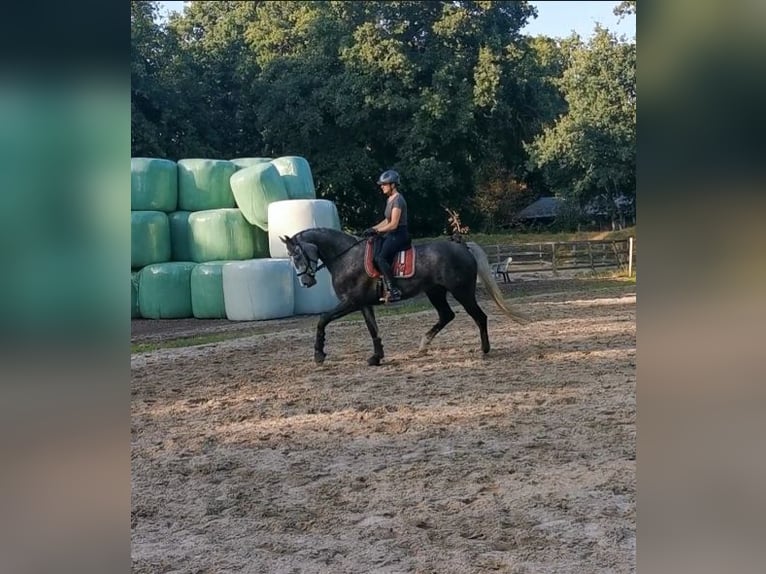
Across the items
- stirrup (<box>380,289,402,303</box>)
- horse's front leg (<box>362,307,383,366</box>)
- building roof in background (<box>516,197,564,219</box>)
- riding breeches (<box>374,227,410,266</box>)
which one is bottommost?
horse's front leg (<box>362,307,383,366</box>)

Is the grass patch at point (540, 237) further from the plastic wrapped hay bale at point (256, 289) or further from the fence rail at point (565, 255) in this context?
the plastic wrapped hay bale at point (256, 289)

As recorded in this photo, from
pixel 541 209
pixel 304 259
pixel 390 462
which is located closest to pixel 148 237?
pixel 304 259

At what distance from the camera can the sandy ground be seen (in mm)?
3213

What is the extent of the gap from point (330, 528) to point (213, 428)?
220cm

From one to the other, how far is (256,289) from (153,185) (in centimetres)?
295

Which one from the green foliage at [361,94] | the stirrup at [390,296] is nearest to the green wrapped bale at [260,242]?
the stirrup at [390,296]

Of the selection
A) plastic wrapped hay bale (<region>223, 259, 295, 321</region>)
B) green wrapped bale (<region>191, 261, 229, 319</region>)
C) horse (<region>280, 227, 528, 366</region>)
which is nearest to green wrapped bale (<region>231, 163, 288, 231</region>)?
green wrapped bale (<region>191, 261, 229, 319</region>)

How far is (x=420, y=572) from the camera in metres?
2.97

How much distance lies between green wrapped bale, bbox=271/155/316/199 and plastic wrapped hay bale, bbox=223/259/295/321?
1878 millimetres

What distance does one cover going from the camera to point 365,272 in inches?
289

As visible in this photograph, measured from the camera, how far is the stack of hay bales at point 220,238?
40.8 ft

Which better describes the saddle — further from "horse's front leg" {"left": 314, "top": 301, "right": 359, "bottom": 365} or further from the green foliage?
the green foliage
